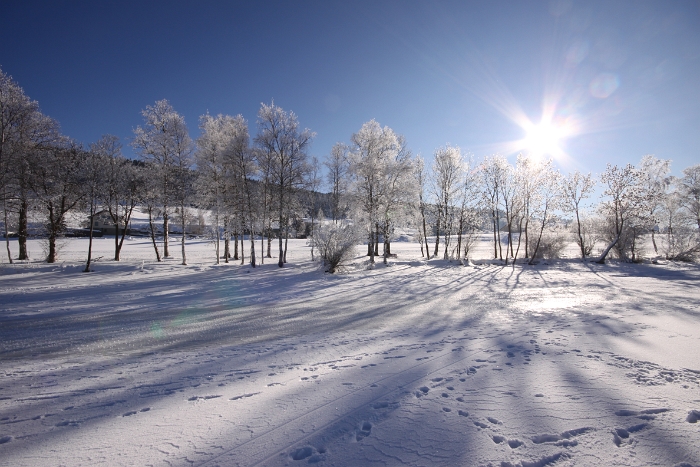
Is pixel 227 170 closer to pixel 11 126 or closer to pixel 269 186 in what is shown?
pixel 269 186

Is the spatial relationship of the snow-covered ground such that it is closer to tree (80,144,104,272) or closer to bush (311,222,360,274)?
bush (311,222,360,274)

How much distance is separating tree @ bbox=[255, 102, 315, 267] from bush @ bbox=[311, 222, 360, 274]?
11.7ft

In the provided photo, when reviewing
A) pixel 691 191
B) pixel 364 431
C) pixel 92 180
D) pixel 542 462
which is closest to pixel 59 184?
pixel 92 180

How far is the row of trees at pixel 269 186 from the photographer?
54.4 feet

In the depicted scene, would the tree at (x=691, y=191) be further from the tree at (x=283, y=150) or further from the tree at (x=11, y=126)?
the tree at (x=11, y=126)

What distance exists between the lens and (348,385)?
12.2 ft

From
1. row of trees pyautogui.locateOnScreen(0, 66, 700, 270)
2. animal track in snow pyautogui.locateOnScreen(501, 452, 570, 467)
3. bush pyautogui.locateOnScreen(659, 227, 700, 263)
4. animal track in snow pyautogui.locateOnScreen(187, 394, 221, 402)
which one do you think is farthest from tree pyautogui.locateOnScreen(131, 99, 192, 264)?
bush pyautogui.locateOnScreen(659, 227, 700, 263)

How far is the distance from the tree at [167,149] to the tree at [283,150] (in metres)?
6.77

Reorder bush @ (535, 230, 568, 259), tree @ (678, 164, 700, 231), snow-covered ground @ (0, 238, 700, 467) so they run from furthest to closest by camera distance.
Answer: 1. tree @ (678, 164, 700, 231)
2. bush @ (535, 230, 568, 259)
3. snow-covered ground @ (0, 238, 700, 467)

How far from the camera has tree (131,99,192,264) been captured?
2009 centimetres

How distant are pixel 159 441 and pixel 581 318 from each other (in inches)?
358

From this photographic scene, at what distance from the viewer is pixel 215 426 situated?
287 cm

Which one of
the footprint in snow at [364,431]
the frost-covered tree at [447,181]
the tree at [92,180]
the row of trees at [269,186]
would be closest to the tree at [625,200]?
the row of trees at [269,186]

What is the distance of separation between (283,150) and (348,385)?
1767cm
